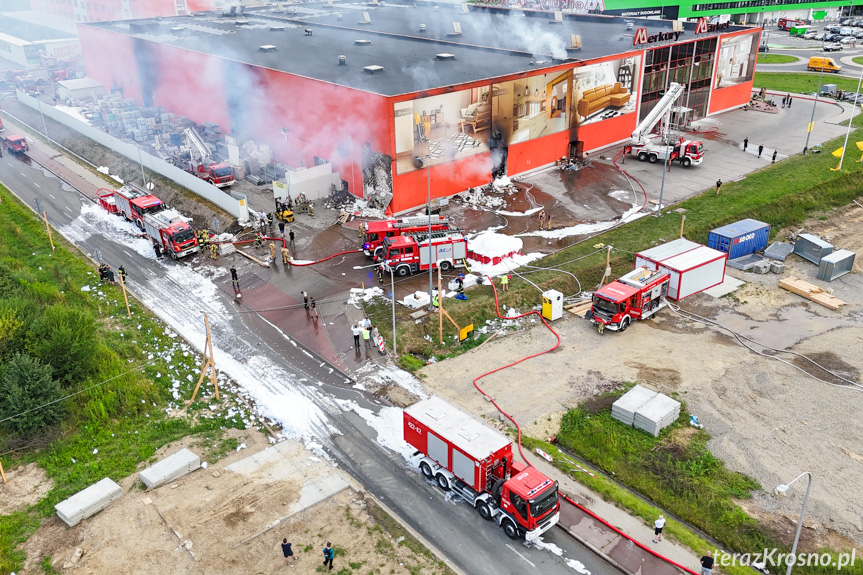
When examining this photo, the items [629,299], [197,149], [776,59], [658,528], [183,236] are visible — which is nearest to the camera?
[658,528]

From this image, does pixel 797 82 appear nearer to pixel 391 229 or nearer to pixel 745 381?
pixel 391 229

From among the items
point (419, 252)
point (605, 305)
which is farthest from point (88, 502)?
point (605, 305)

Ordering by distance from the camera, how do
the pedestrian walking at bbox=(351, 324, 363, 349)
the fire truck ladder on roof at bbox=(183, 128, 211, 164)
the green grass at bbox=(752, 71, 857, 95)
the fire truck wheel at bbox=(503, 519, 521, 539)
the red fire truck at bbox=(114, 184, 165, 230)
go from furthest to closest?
the green grass at bbox=(752, 71, 857, 95)
the fire truck ladder on roof at bbox=(183, 128, 211, 164)
the red fire truck at bbox=(114, 184, 165, 230)
the pedestrian walking at bbox=(351, 324, 363, 349)
the fire truck wheel at bbox=(503, 519, 521, 539)

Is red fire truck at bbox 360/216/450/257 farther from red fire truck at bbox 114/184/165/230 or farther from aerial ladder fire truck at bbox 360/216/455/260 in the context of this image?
red fire truck at bbox 114/184/165/230

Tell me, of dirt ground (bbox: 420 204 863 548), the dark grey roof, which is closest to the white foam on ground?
dirt ground (bbox: 420 204 863 548)

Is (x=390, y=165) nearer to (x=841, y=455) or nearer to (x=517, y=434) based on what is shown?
(x=517, y=434)

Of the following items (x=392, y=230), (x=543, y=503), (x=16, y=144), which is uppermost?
(x=16, y=144)

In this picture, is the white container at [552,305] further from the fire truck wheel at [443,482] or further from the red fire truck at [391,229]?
the fire truck wheel at [443,482]
